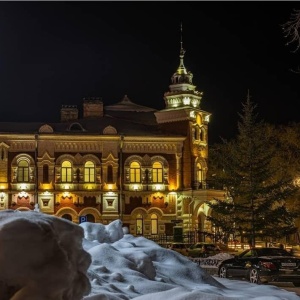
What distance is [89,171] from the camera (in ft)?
183

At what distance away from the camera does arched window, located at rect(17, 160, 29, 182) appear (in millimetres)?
54938

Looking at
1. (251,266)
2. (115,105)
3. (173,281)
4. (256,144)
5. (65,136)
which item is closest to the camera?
(173,281)

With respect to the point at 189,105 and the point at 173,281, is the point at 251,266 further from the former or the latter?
the point at 189,105

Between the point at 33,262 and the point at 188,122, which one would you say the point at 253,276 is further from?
the point at 188,122

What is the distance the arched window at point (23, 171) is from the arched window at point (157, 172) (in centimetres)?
961

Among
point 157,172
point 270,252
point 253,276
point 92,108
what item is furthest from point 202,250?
point 92,108

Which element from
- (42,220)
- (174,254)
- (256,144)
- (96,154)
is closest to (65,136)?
(96,154)

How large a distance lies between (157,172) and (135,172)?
5.56 ft

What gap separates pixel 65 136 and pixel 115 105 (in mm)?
15013

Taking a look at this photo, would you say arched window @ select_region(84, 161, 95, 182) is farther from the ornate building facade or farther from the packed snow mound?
the packed snow mound

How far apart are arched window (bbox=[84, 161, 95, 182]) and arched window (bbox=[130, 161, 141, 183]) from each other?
2.93 m

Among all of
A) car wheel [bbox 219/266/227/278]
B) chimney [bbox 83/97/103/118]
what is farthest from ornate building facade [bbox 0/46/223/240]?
car wheel [bbox 219/266/227/278]

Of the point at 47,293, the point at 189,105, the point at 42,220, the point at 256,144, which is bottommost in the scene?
the point at 47,293

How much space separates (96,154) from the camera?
55781 mm
